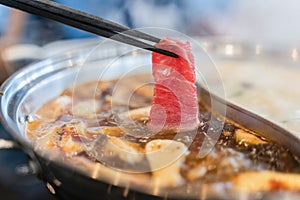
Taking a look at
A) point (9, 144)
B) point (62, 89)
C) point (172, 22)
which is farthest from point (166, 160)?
point (172, 22)

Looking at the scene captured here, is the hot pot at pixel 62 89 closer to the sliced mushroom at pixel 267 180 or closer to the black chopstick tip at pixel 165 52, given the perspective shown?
the sliced mushroom at pixel 267 180

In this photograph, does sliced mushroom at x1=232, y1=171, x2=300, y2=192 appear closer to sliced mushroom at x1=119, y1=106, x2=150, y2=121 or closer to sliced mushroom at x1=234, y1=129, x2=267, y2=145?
sliced mushroom at x1=234, y1=129, x2=267, y2=145

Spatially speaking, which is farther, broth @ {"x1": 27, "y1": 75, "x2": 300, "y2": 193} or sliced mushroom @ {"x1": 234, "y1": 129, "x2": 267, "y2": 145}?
sliced mushroom @ {"x1": 234, "y1": 129, "x2": 267, "y2": 145}

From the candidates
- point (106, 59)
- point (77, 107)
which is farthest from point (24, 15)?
point (77, 107)

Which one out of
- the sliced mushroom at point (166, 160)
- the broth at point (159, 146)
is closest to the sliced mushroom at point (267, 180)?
the broth at point (159, 146)

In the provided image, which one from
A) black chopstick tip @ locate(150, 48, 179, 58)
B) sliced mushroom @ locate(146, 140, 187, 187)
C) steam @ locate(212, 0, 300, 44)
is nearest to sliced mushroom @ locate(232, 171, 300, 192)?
sliced mushroom @ locate(146, 140, 187, 187)

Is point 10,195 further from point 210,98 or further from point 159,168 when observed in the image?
point 210,98
